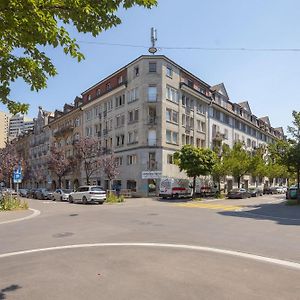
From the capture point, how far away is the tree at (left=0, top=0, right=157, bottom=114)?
4.63 m

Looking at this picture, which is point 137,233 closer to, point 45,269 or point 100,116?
point 45,269

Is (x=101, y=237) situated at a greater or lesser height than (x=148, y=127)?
lesser

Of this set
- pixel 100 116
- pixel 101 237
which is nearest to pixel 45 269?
pixel 101 237

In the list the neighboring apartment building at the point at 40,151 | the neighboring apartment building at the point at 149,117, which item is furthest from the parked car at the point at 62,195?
the neighboring apartment building at the point at 40,151

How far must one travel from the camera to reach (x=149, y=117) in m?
44.9

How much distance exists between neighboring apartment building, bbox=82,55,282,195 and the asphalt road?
31044 millimetres

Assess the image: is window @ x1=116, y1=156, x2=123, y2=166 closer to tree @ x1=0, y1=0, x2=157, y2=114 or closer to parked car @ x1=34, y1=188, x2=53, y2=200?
parked car @ x1=34, y1=188, x2=53, y2=200

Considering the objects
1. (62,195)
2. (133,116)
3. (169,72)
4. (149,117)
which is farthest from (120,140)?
(62,195)

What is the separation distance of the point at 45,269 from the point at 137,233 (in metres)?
5.37

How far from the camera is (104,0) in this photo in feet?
16.8

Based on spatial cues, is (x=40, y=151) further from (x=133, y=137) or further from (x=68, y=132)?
(x=133, y=137)

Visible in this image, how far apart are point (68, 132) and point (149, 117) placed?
24290mm

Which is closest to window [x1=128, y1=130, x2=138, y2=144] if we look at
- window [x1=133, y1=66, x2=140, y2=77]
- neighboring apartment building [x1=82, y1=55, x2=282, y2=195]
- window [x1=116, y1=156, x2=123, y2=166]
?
neighboring apartment building [x1=82, y1=55, x2=282, y2=195]

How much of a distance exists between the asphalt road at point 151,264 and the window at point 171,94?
33.8 meters
